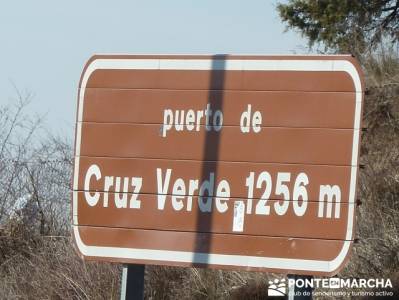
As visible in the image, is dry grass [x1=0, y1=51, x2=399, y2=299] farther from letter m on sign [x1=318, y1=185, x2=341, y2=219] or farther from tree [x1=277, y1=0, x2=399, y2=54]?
tree [x1=277, y1=0, x2=399, y2=54]

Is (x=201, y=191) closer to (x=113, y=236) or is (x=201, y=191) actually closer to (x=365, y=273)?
(x=113, y=236)

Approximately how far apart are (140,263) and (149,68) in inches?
55.6

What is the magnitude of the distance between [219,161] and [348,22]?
32.2 ft

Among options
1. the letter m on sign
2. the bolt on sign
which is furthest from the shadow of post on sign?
the letter m on sign

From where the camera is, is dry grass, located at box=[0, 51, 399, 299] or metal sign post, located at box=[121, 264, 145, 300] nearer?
metal sign post, located at box=[121, 264, 145, 300]

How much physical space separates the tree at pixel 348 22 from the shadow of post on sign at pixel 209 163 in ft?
28.1

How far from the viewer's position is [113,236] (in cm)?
630

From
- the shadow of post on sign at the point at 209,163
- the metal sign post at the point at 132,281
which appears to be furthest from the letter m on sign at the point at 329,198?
the metal sign post at the point at 132,281

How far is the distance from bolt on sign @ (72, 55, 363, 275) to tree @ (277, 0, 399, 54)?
8604 mm

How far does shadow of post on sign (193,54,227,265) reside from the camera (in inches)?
240

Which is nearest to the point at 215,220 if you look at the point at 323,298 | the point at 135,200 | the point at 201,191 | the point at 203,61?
the point at 201,191

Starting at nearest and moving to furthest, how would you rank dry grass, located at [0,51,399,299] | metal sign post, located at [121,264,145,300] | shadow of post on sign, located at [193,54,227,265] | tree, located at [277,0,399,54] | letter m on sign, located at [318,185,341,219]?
letter m on sign, located at [318,185,341,219], shadow of post on sign, located at [193,54,227,265], metal sign post, located at [121,264,145,300], dry grass, located at [0,51,399,299], tree, located at [277,0,399,54]

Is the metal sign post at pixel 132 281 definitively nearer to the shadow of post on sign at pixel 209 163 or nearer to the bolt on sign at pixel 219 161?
the bolt on sign at pixel 219 161

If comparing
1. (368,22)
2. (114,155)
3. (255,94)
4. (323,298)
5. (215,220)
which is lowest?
(323,298)
